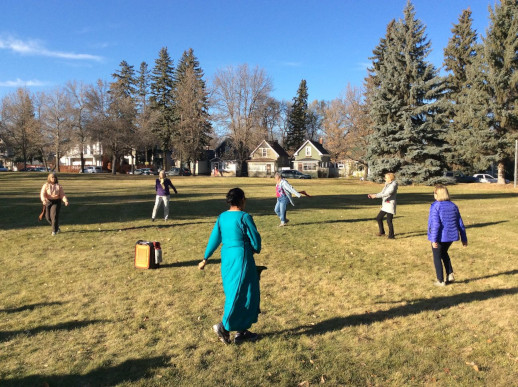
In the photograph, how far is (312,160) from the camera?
224 feet

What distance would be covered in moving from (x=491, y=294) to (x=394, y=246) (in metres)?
3.57

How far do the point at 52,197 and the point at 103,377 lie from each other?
796cm

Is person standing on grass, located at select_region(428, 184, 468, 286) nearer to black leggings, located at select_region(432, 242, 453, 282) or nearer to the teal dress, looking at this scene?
black leggings, located at select_region(432, 242, 453, 282)

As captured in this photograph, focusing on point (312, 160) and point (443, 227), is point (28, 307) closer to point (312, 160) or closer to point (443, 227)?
point (443, 227)

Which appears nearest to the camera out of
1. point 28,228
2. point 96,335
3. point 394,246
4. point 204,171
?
point 96,335

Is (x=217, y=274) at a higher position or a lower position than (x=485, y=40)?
lower

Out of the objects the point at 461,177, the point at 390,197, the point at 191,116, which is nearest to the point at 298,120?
the point at 191,116

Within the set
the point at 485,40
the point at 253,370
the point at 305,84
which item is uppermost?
the point at 305,84

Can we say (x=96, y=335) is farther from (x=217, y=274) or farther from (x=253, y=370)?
(x=217, y=274)

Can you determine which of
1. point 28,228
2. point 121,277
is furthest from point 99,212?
point 121,277

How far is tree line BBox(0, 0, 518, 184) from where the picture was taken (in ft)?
115

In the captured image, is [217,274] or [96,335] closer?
[96,335]

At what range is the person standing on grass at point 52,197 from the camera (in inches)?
396

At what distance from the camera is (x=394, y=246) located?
941 centimetres
